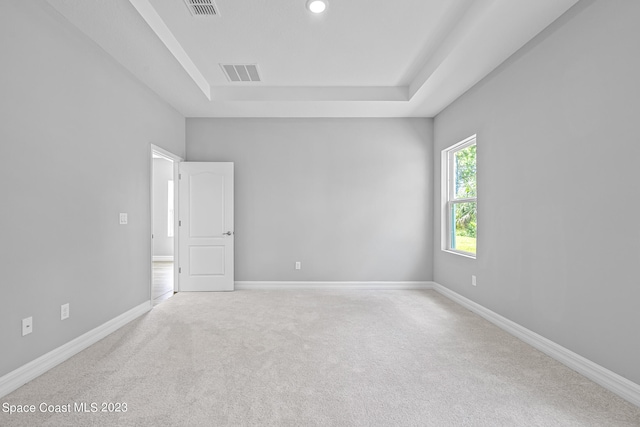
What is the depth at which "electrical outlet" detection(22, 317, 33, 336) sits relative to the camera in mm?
2174

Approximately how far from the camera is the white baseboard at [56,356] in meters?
2.06

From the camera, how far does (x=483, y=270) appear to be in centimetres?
365

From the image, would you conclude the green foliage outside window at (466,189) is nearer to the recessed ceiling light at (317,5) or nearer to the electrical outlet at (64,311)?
the recessed ceiling light at (317,5)

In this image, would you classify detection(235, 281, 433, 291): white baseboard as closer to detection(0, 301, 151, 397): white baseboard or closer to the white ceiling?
detection(0, 301, 151, 397): white baseboard

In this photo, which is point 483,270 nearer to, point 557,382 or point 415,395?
point 557,382

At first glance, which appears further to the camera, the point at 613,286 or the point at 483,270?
the point at 483,270

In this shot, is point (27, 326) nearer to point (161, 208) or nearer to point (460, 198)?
point (460, 198)

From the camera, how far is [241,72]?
12.7ft

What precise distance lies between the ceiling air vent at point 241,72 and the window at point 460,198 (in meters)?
2.80

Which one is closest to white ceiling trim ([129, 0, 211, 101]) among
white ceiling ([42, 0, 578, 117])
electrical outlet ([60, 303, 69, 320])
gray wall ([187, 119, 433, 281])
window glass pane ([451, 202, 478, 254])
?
white ceiling ([42, 0, 578, 117])

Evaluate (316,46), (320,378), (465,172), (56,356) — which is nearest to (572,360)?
(320,378)

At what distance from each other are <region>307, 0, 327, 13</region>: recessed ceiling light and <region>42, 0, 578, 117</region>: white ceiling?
0.17ft

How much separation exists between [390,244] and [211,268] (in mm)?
2835

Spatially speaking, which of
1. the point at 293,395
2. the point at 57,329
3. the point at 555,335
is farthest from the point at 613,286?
the point at 57,329
